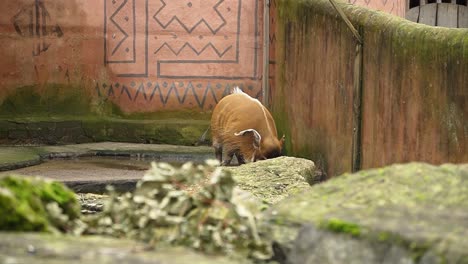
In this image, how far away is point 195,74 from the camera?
12523mm

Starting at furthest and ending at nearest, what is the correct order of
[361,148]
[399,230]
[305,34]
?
[305,34], [361,148], [399,230]

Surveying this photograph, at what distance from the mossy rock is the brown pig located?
7.55 meters

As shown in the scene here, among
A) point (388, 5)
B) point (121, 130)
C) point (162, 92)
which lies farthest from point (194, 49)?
point (388, 5)

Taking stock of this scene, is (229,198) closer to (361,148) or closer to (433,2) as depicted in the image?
(361,148)

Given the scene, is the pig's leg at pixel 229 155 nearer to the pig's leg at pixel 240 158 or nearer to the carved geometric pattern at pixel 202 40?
the pig's leg at pixel 240 158

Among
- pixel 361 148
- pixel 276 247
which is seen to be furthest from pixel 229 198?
Result: pixel 361 148

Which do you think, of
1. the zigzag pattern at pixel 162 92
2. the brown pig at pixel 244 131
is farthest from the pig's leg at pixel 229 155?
the zigzag pattern at pixel 162 92

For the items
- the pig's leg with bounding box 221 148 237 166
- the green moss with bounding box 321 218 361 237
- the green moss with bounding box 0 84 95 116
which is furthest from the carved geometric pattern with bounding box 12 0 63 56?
the green moss with bounding box 321 218 361 237

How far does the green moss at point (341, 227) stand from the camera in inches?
87.3

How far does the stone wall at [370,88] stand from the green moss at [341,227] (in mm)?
4244

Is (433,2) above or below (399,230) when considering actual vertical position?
above

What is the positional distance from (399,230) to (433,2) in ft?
42.3

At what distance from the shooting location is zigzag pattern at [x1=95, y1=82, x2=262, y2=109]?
493 inches

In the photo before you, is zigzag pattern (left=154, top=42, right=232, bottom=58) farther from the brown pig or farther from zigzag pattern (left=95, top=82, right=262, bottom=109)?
the brown pig
